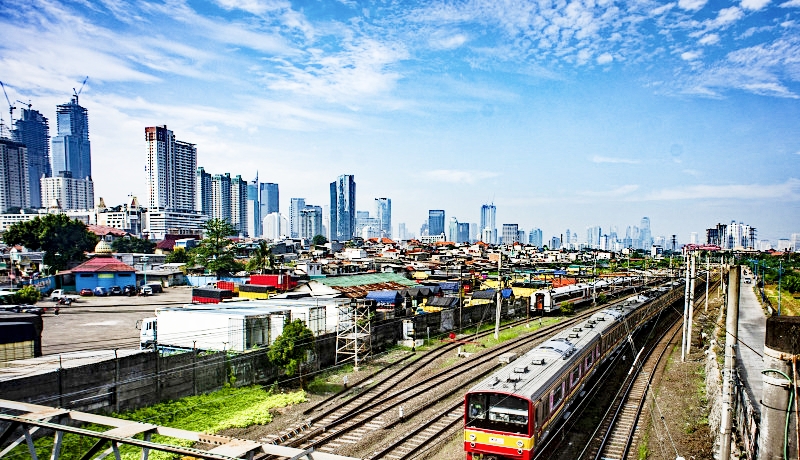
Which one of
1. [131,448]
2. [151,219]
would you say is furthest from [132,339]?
[151,219]

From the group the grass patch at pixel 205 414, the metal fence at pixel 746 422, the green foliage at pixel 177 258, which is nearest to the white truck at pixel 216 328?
the grass patch at pixel 205 414

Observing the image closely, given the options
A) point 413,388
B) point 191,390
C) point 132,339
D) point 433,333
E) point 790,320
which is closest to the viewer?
point 790,320

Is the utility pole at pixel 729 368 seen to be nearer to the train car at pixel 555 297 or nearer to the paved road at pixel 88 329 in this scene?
the paved road at pixel 88 329

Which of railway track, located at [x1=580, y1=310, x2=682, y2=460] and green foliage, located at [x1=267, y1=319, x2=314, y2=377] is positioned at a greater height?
green foliage, located at [x1=267, y1=319, x2=314, y2=377]

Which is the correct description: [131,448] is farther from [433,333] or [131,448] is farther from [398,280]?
[398,280]

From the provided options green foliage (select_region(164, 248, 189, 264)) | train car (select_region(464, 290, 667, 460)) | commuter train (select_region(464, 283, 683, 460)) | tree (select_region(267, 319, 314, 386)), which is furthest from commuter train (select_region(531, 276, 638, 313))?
green foliage (select_region(164, 248, 189, 264))

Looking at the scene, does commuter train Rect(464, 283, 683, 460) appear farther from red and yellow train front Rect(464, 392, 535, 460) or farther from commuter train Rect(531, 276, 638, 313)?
commuter train Rect(531, 276, 638, 313)

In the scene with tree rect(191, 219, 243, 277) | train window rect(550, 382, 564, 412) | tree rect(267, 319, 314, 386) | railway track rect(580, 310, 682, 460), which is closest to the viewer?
train window rect(550, 382, 564, 412)
